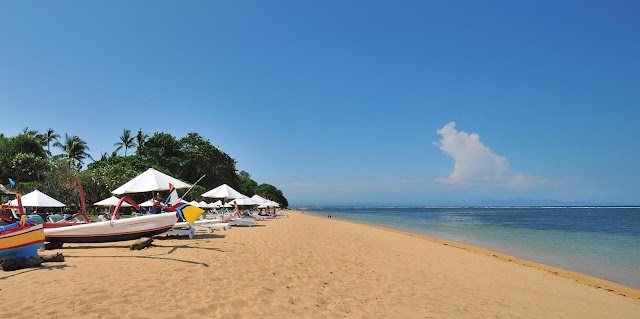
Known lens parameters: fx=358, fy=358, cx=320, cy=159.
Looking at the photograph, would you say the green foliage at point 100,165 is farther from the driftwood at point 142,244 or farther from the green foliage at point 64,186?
the driftwood at point 142,244

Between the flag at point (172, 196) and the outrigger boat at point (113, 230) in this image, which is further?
the flag at point (172, 196)

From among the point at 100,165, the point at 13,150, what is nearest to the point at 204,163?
the point at 100,165

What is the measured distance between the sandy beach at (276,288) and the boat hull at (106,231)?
324mm

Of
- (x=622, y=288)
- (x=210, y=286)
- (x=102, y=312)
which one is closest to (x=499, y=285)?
(x=622, y=288)

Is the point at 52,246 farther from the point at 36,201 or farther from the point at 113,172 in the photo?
the point at 113,172

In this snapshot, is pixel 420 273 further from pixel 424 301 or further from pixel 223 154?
pixel 223 154

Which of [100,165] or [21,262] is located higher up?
[100,165]

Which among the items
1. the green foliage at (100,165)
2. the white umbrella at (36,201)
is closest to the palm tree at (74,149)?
the green foliage at (100,165)

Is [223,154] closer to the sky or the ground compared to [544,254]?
closer to the sky

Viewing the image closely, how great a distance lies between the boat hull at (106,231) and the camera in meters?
9.58

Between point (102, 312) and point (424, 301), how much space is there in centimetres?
521

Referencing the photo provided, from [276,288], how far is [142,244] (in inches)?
203

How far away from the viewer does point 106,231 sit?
9.79 meters

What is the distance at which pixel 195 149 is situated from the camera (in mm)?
53344
